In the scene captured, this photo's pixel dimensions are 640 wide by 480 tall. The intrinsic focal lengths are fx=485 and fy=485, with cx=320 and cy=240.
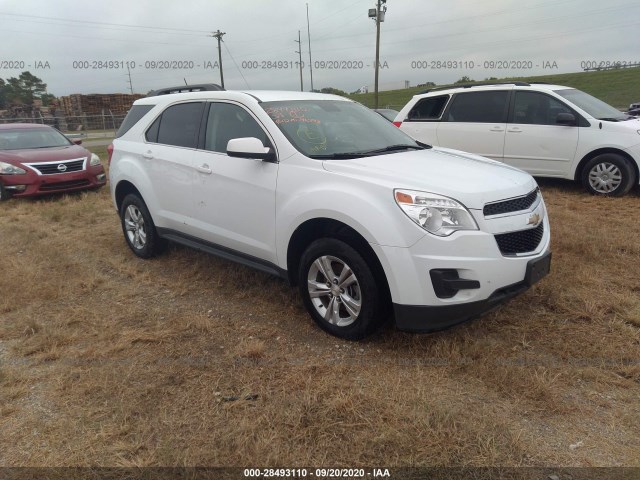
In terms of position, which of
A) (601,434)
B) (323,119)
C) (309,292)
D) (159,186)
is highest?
(323,119)

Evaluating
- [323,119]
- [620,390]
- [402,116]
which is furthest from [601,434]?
[402,116]

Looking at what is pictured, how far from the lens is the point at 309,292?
3.48 m

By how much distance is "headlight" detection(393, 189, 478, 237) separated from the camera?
9.46ft

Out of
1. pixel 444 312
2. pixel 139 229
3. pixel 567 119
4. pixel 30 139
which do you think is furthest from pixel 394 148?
pixel 30 139

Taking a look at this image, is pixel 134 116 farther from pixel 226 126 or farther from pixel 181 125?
pixel 226 126

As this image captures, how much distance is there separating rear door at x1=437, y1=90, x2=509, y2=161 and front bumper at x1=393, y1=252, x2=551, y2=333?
17.9 feet

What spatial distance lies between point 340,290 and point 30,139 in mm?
8784

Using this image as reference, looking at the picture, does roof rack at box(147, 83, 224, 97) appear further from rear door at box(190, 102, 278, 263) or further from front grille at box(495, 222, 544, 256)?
front grille at box(495, 222, 544, 256)

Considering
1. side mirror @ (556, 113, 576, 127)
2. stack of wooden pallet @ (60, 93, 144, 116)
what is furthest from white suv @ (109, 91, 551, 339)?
stack of wooden pallet @ (60, 93, 144, 116)

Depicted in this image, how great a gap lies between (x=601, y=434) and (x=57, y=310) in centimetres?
399

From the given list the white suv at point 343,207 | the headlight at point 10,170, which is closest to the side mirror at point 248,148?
the white suv at point 343,207

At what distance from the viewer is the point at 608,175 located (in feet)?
23.3

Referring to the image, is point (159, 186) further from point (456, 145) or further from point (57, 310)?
point (456, 145)

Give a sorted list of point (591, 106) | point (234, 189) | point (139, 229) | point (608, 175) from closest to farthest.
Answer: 1. point (234, 189)
2. point (139, 229)
3. point (608, 175)
4. point (591, 106)
